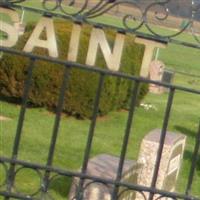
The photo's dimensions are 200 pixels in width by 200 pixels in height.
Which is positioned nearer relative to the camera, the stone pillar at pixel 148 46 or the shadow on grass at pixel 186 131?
the stone pillar at pixel 148 46

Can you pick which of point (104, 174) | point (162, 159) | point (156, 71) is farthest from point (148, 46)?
point (156, 71)

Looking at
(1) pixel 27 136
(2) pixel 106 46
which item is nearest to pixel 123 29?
(2) pixel 106 46

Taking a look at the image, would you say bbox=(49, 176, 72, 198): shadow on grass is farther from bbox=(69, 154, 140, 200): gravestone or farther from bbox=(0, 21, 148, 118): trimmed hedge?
bbox=(0, 21, 148, 118): trimmed hedge

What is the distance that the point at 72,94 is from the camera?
1180 centimetres

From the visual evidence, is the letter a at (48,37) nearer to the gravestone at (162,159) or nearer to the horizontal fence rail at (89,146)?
the horizontal fence rail at (89,146)

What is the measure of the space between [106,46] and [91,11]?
169 mm

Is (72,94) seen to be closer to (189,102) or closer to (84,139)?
(84,139)

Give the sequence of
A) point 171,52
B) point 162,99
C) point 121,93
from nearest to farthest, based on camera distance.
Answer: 1. point 121,93
2. point 162,99
3. point 171,52

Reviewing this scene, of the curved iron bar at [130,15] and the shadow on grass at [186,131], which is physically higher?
the curved iron bar at [130,15]

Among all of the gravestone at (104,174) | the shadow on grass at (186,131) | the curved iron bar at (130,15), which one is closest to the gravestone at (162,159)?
the gravestone at (104,174)

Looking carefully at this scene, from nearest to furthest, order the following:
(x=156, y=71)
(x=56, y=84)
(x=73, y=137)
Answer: (x=73, y=137)
(x=56, y=84)
(x=156, y=71)

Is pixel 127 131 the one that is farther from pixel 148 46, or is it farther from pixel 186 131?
pixel 186 131

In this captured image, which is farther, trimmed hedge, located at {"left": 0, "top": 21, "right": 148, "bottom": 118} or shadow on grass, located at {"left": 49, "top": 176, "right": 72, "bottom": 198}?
trimmed hedge, located at {"left": 0, "top": 21, "right": 148, "bottom": 118}

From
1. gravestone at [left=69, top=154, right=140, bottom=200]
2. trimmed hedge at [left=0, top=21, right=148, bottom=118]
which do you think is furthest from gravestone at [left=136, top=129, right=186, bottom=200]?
trimmed hedge at [left=0, top=21, right=148, bottom=118]
